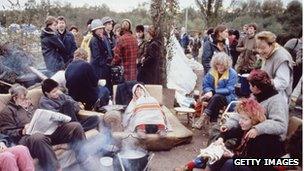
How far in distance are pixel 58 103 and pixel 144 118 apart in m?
1.08

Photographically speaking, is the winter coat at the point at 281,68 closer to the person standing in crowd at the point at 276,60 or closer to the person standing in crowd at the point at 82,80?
the person standing in crowd at the point at 276,60

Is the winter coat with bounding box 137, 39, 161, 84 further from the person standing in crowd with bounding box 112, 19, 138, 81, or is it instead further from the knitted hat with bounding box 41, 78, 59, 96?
the knitted hat with bounding box 41, 78, 59, 96

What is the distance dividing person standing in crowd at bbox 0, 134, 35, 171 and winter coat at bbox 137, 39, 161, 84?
3.47 m

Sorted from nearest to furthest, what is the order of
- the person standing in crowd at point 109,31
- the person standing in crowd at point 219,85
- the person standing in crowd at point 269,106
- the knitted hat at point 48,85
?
1. the person standing in crowd at point 269,106
2. the knitted hat at point 48,85
3. the person standing in crowd at point 219,85
4. the person standing in crowd at point 109,31

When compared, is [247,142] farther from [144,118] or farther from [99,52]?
[99,52]

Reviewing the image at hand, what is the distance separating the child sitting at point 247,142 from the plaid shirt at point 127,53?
3051 mm

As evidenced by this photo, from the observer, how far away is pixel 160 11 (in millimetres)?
7336

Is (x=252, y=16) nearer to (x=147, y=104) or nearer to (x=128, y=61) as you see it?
(x=128, y=61)

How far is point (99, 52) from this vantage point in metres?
6.51

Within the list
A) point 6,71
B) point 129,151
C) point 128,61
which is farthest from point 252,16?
point 129,151

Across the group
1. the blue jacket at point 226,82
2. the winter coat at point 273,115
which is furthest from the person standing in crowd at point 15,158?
the blue jacket at point 226,82

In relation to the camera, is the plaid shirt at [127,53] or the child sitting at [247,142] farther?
the plaid shirt at [127,53]

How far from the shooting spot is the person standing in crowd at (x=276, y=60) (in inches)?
164

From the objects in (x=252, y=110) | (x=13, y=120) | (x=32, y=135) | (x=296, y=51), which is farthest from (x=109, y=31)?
(x=252, y=110)
